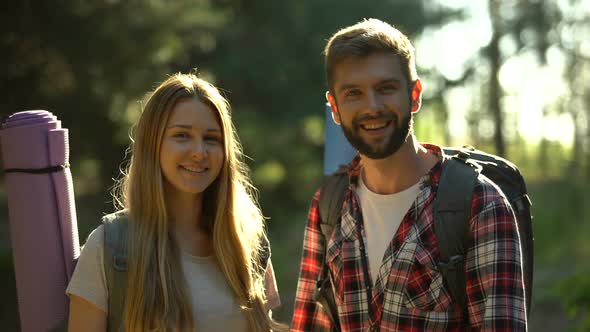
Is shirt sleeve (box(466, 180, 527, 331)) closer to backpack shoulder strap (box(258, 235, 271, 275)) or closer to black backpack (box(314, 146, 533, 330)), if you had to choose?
black backpack (box(314, 146, 533, 330))

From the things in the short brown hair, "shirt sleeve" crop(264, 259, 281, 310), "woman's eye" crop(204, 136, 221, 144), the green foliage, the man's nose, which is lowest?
the green foliage

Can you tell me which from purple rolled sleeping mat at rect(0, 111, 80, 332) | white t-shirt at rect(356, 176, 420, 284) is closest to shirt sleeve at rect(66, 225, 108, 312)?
purple rolled sleeping mat at rect(0, 111, 80, 332)

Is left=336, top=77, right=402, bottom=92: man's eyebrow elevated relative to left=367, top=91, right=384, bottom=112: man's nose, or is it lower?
elevated

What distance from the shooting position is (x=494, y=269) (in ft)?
7.63

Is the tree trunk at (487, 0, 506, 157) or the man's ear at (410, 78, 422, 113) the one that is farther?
the tree trunk at (487, 0, 506, 157)

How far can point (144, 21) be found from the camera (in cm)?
673

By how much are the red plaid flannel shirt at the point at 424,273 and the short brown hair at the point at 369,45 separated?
1.14ft

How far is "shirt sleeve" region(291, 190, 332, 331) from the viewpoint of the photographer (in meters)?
2.90

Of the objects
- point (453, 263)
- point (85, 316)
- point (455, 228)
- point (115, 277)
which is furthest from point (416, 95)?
point (85, 316)

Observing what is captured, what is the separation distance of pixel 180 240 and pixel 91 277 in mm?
390

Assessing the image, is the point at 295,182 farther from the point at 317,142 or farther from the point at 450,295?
the point at 450,295

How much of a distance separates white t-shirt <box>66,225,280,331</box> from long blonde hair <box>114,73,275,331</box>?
4cm

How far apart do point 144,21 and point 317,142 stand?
192 inches

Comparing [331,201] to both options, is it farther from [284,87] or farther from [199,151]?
[284,87]
